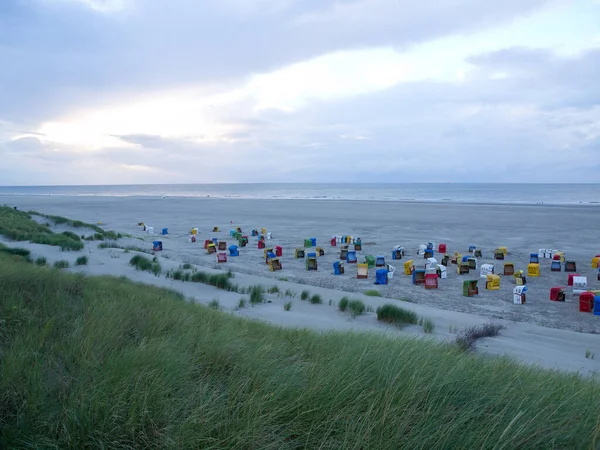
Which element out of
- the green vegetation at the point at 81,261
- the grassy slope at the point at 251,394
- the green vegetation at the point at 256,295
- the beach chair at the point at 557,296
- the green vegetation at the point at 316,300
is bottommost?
the beach chair at the point at 557,296

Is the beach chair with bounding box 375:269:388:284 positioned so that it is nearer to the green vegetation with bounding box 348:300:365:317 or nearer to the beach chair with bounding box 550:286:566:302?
the green vegetation with bounding box 348:300:365:317

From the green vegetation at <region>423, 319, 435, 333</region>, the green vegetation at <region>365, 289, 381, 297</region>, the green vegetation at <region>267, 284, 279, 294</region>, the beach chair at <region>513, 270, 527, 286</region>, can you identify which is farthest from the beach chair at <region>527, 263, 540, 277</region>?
the green vegetation at <region>267, 284, 279, 294</region>

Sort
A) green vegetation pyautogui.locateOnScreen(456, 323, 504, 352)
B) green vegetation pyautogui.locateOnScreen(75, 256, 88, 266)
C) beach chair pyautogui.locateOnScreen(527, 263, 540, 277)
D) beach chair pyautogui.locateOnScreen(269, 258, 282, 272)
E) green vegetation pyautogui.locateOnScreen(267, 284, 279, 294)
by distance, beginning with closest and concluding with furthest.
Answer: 1. green vegetation pyautogui.locateOnScreen(456, 323, 504, 352)
2. green vegetation pyautogui.locateOnScreen(267, 284, 279, 294)
3. green vegetation pyautogui.locateOnScreen(75, 256, 88, 266)
4. beach chair pyautogui.locateOnScreen(527, 263, 540, 277)
5. beach chair pyautogui.locateOnScreen(269, 258, 282, 272)

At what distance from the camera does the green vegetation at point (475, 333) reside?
7.31m

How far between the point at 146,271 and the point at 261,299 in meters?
4.61

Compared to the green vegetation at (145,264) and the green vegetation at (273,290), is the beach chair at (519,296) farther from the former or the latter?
the green vegetation at (145,264)

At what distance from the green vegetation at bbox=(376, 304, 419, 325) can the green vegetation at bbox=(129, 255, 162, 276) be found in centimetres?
694

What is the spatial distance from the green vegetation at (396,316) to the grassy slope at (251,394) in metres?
4.74

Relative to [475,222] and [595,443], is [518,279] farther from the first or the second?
[475,222]

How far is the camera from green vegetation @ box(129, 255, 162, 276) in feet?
43.6

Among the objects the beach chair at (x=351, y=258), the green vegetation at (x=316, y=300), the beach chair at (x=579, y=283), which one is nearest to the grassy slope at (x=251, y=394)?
the green vegetation at (x=316, y=300)

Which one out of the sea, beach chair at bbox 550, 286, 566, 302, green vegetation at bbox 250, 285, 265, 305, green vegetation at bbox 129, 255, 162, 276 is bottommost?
beach chair at bbox 550, 286, 566, 302

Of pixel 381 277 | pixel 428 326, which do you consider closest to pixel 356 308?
pixel 428 326

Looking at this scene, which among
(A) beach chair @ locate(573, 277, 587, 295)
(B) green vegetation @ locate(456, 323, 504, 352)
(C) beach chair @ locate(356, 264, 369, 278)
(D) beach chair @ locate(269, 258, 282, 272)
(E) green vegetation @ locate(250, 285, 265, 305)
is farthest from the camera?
(D) beach chair @ locate(269, 258, 282, 272)
